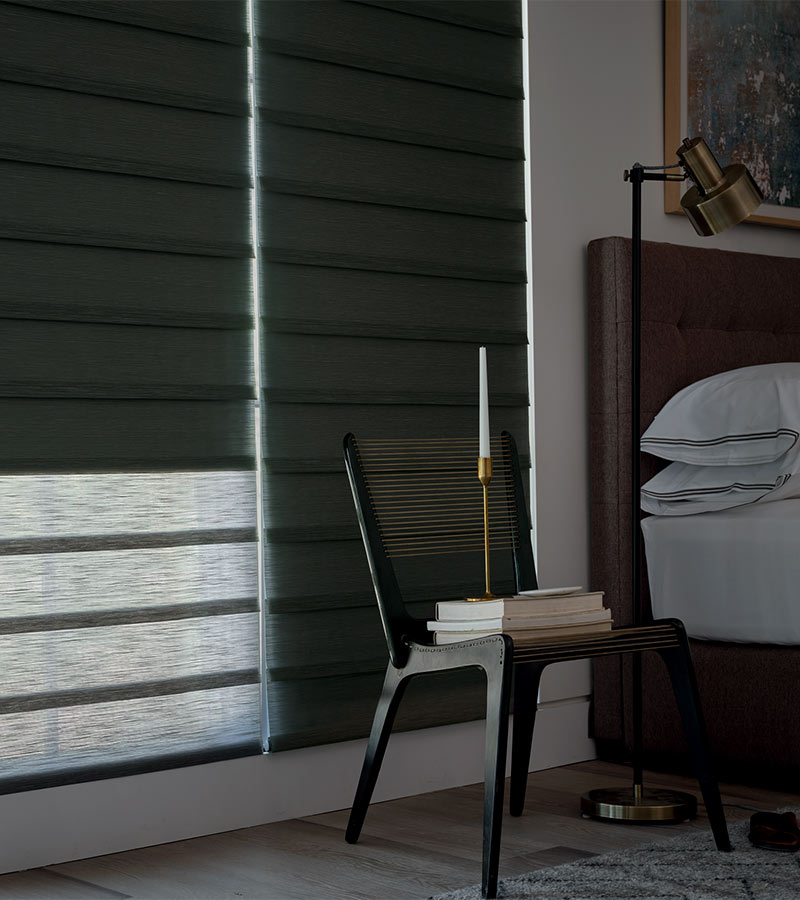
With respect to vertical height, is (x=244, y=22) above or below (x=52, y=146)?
above

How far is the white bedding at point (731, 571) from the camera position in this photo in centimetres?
250

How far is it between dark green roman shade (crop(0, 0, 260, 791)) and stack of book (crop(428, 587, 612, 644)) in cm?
52

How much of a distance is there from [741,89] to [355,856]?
232 cm

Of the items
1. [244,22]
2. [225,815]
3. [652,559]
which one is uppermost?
[244,22]

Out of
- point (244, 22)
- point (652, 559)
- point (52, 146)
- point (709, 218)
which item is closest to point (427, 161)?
point (244, 22)

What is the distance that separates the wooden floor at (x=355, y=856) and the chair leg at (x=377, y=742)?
4 centimetres

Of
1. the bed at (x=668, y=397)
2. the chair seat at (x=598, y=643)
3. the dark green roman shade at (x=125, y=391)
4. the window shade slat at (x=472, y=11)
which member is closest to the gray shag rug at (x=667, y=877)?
the chair seat at (x=598, y=643)

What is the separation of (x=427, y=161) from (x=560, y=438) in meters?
0.73

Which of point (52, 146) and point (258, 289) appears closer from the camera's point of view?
point (52, 146)

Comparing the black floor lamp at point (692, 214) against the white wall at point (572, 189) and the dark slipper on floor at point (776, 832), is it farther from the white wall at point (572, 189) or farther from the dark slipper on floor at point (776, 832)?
the white wall at point (572, 189)

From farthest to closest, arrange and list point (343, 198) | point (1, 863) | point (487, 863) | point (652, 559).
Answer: point (652, 559) → point (343, 198) → point (1, 863) → point (487, 863)

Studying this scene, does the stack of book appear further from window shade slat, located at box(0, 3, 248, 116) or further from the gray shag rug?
window shade slat, located at box(0, 3, 248, 116)

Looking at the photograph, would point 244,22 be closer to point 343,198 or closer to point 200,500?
point 343,198

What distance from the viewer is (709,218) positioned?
2359 mm
